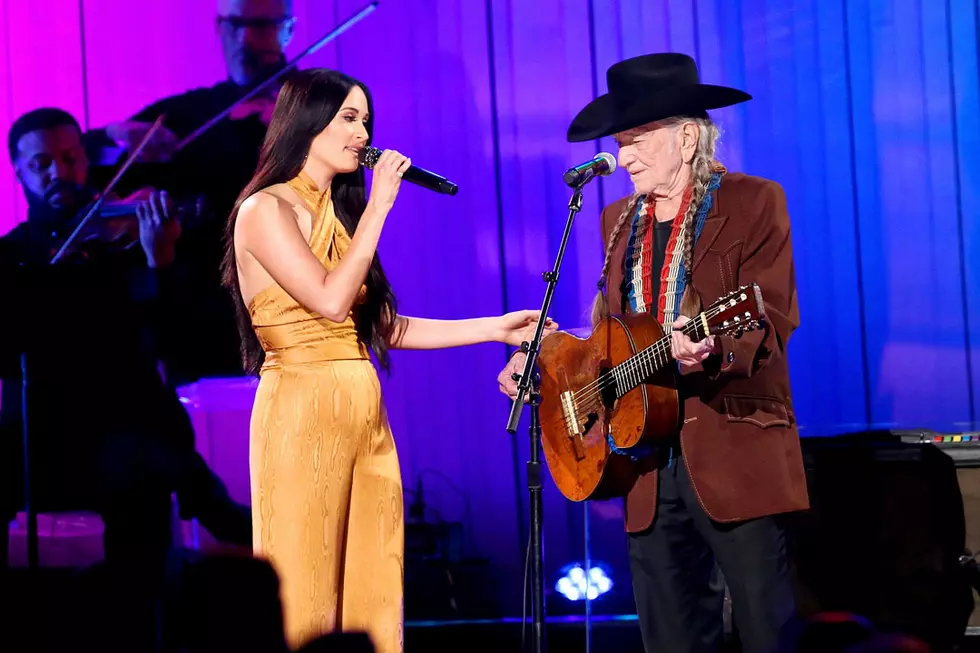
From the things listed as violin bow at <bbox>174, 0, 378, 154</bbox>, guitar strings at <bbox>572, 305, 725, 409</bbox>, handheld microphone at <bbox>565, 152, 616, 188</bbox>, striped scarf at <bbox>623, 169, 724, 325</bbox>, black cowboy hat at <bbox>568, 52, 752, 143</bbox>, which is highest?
violin bow at <bbox>174, 0, 378, 154</bbox>

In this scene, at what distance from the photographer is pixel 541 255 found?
16.0 feet

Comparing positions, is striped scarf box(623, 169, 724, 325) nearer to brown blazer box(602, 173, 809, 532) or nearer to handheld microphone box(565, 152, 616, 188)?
brown blazer box(602, 173, 809, 532)

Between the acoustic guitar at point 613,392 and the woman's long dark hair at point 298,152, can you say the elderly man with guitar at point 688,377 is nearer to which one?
the acoustic guitar at point 613,392

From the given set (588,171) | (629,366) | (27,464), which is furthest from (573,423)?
(27,464)

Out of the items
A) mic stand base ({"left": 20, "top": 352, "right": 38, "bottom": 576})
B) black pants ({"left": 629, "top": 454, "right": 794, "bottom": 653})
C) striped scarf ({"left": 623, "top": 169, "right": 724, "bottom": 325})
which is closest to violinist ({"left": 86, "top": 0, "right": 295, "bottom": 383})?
mic stand base ({"left": 20, "top": 352, "right": 38, "bottom": 576})

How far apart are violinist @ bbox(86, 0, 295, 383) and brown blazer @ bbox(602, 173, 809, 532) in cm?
289

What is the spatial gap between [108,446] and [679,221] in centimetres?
340

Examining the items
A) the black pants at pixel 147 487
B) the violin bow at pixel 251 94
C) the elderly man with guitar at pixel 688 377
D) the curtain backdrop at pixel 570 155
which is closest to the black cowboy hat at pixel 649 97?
the elderly man with guitar at pixel 688 377

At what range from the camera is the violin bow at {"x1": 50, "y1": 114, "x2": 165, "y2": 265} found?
4824mm

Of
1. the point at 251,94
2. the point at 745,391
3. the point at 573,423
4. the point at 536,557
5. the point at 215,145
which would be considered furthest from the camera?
the point at 215,145

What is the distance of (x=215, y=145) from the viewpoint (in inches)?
195

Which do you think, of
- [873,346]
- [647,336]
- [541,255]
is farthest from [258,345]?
[873,346]

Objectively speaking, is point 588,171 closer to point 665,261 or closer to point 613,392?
point 665,261

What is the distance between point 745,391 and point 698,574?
52 centimetres
